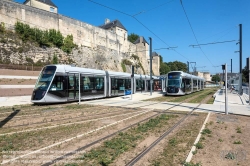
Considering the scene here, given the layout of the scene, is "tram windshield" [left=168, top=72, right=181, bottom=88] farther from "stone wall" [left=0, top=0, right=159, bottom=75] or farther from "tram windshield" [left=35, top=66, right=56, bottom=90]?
"stone wall" [left=0, top=0, right=159, bottom=75]

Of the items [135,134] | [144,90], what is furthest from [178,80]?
[135,134]

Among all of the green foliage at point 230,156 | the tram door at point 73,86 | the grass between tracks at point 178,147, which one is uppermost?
the tram door at point 73,86

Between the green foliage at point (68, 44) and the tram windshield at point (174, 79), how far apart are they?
2246 centimetres

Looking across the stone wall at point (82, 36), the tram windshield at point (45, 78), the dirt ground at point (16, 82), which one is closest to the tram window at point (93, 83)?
the tram windshield at point (45, 78)

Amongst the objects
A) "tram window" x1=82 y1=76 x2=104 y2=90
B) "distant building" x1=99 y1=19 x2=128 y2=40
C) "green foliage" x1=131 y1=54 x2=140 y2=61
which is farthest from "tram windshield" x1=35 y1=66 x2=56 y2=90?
"green foliage" x1=131 y1=54 x2=140 y2=61

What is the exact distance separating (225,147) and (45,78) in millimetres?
12359

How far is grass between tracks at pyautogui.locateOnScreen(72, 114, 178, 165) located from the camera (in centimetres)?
392

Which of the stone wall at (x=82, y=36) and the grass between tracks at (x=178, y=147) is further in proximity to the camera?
the stone wall at (x=82, y=36)

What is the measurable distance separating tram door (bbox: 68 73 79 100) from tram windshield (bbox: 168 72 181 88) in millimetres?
11702

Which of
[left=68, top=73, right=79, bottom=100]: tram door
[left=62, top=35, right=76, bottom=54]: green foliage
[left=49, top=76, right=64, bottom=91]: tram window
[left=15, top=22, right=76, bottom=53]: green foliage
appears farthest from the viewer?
[left=62, top=35, right=76, bottom=54]: green foliage

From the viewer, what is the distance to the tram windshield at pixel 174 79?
21.6 meters

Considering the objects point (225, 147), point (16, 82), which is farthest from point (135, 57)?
point (225, 147)

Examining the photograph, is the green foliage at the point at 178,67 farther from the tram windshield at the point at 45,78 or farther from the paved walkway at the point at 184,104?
the tram windshield at the point at 45,78

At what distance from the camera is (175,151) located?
14.6ft
